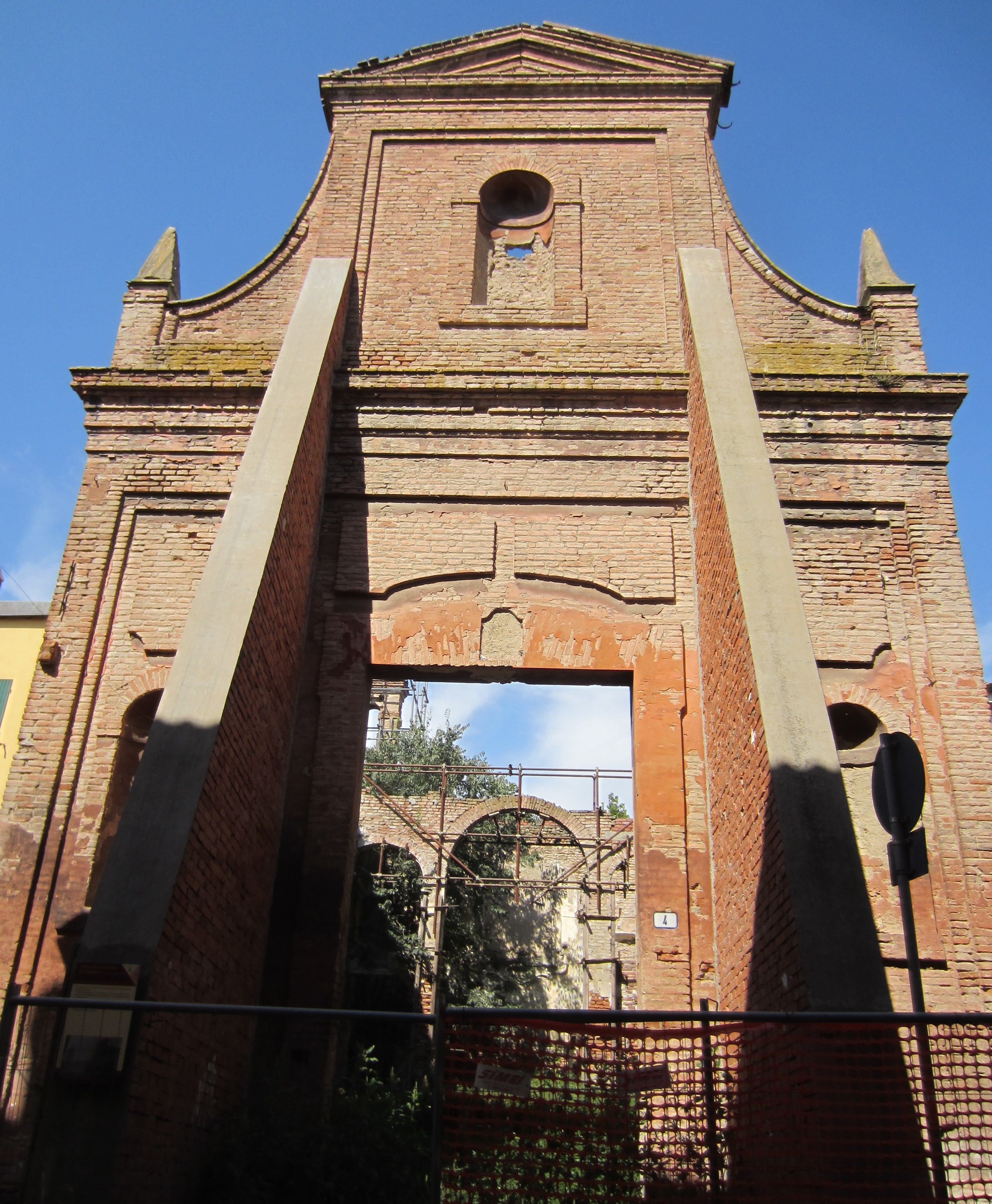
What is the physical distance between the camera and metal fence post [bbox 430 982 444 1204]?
329cm

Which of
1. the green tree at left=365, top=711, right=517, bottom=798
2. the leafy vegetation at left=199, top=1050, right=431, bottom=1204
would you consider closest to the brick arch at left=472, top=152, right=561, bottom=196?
the leafy vegetation at left=199, top=1050, right=431, bottom=1204

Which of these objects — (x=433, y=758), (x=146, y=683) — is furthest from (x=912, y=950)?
(x=433, y=758)

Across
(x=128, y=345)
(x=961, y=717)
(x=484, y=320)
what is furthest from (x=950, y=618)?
(x=128, y=345)

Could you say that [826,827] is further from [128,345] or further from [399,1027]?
[399,1027]

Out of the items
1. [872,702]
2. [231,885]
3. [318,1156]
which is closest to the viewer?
[318,1156]

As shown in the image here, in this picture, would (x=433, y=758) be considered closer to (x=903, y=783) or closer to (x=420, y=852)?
(x=420, y=852)

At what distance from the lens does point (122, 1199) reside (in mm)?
4129

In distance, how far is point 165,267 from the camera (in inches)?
374

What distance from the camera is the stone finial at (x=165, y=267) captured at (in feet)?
30.7

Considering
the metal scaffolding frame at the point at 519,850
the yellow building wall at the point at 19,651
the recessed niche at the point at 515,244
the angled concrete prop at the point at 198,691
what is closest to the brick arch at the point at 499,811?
the metal scaffolding frame at the point at 519,850

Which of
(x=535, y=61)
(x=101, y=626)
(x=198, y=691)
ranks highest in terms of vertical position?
(x=535, y=61)

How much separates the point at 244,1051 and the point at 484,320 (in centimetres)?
623

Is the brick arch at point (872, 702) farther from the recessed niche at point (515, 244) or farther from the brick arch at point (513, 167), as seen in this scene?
the brick arch at point (513, 167)

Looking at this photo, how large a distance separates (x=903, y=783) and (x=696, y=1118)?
5.26 ft
